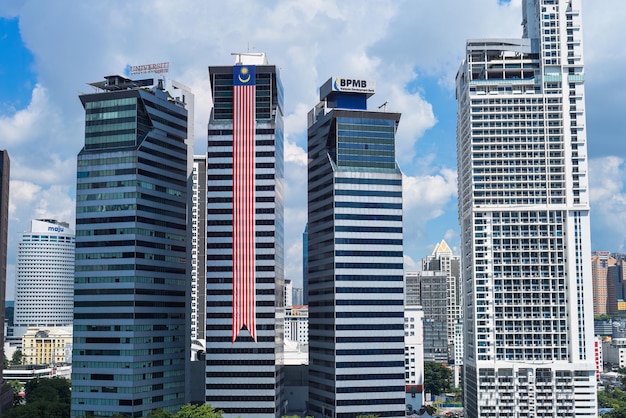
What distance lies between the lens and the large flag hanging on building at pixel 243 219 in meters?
191

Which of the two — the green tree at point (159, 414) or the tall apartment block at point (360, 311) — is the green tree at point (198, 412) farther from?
the tall apartment block at point (360, 311)

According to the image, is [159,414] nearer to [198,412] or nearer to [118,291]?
[198,412]

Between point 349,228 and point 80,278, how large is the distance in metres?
71.8

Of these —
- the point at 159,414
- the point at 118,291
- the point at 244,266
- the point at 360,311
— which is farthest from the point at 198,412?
the point at 360,311

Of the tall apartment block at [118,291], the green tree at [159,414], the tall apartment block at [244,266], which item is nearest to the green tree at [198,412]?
the green tree at [159,414]

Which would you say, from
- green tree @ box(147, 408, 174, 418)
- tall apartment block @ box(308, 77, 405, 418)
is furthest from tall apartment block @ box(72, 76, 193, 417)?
tall apartment block @ box(308, 77, 405, 418)

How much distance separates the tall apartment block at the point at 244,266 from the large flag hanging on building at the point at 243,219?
10.1 inches

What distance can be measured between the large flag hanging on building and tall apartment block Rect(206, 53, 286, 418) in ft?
0.84

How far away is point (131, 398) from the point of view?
187250mm

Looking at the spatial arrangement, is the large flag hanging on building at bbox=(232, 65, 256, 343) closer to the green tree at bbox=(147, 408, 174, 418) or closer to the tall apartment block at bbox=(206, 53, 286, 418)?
the tall apartment block at bbox=(206, 53, 286, 418)

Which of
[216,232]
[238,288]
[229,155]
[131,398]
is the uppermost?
[229,155]

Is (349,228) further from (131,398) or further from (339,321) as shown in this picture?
(131,398)

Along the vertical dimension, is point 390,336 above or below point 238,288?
below

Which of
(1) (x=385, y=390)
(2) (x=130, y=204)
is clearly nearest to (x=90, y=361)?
(2) (x=130, y=204)
